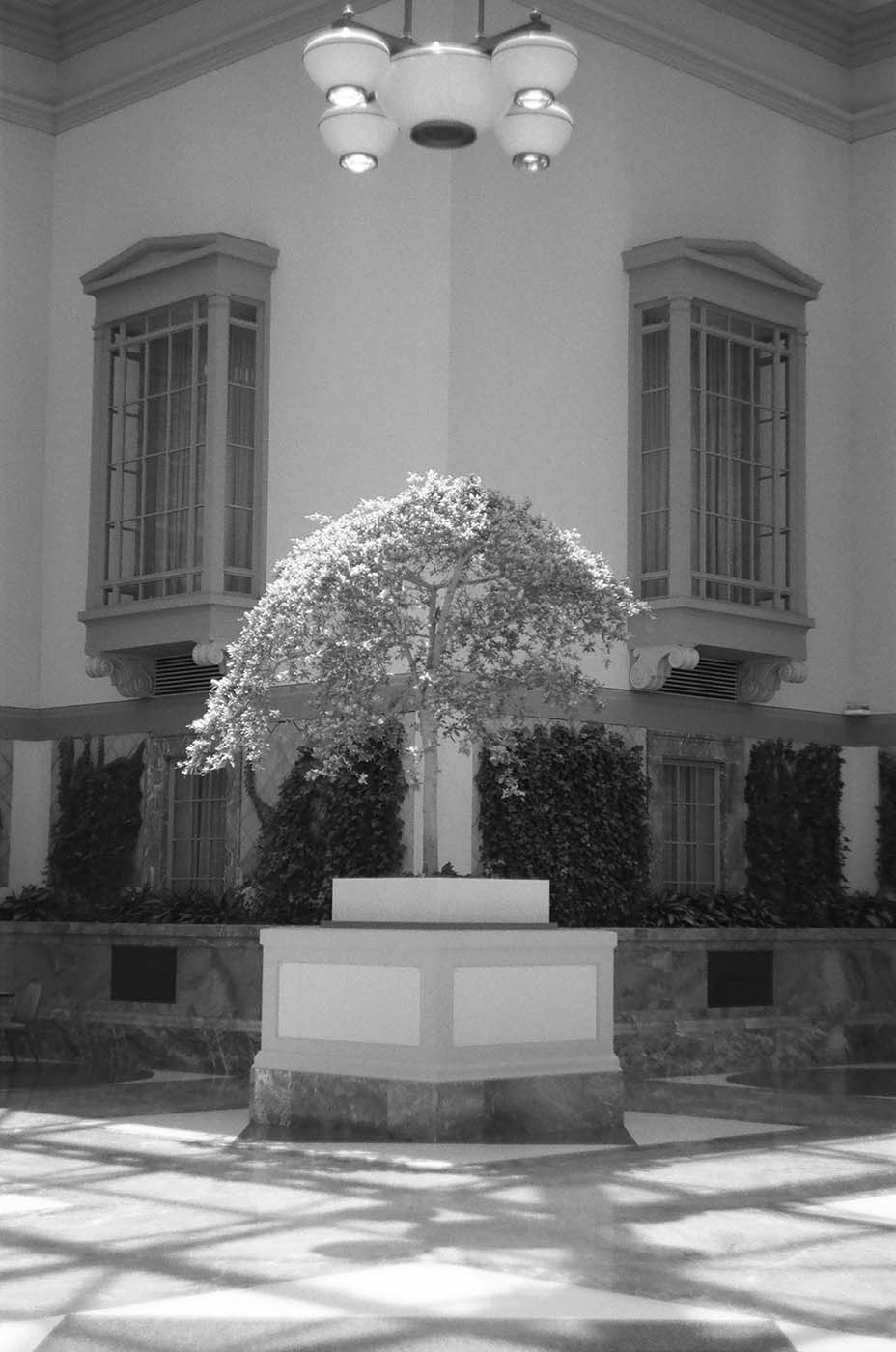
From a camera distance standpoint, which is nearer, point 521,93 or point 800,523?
point 521,93

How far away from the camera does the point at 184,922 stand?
1644 cm

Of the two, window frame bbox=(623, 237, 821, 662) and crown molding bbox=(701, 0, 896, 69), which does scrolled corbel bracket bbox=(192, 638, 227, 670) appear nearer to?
window frame bbox=(623, 237, 821, 662)

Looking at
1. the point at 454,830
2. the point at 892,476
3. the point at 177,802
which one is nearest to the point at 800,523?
the point at 892,476

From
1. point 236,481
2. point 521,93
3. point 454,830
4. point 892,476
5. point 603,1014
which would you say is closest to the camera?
point 521,93

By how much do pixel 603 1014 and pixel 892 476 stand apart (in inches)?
328

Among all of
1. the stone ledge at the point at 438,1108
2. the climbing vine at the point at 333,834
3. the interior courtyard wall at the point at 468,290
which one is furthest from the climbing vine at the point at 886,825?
the stone ledge at the point at 438,1108

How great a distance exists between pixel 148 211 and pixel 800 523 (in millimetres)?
6727

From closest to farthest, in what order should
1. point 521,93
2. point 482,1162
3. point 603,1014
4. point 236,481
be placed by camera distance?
point 521,93 → point 482,1162 → point 603,1014 → point 236,481

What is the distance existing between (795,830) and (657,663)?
2305 mm

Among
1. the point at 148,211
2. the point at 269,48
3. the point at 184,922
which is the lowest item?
the point at 184,922

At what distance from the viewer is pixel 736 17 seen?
18.2 meters

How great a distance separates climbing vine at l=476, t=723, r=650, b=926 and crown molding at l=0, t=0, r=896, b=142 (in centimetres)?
627

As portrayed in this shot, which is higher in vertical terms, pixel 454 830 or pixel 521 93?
pixel 521 93

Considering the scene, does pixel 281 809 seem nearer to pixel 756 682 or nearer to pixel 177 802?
pixel 177 802
